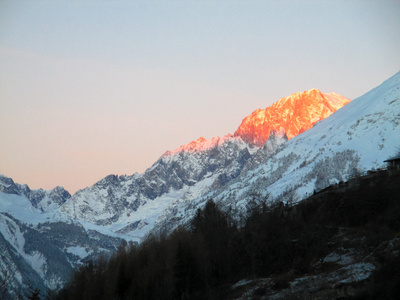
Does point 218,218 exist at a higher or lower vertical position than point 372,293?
higher

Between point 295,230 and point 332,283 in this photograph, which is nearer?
point 332,283

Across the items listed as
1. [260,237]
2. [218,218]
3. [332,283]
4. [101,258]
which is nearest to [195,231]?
[218,218]

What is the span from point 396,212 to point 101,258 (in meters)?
51.1

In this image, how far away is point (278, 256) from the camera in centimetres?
7419

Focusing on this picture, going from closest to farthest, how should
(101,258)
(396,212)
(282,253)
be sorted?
(396,212)
(282,253)
(101,258)

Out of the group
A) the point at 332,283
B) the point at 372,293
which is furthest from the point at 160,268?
the point at 372,293

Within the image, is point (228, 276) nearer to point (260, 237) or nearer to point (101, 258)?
point (260, 237)

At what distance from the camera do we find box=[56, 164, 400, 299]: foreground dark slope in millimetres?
56938

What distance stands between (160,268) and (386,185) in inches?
1275

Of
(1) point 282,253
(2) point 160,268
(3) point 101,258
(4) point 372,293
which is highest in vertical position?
(3) point 101,258

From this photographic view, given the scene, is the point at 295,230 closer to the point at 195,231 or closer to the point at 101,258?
the point at 195,231

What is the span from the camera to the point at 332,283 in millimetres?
53500

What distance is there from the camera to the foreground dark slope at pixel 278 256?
187ft

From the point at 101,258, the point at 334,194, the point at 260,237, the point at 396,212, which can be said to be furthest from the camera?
the point at 101,258
